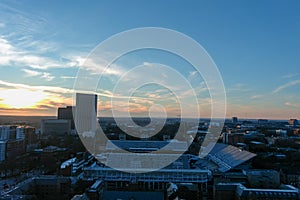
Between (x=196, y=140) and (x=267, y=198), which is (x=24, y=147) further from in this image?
(x=267, y=198)

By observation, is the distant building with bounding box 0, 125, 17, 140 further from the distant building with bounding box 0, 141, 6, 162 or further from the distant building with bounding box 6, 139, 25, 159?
the distant building with bounding box 0, 141, 6, 162

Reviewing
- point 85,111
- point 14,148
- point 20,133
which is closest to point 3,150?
point 14,148

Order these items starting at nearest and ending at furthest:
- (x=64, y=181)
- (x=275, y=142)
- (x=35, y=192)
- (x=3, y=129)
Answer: (x=35, y=192) → (x=64, y=181) → (x=3, y=129) → (x=275, y=142)

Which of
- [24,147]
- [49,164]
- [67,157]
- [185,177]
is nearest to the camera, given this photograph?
[185,177]

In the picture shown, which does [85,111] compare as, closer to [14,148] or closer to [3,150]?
[14,148]

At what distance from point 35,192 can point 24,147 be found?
7.29 metres

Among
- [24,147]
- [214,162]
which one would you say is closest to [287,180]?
[214,162]

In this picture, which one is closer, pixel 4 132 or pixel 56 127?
pixel 4 132

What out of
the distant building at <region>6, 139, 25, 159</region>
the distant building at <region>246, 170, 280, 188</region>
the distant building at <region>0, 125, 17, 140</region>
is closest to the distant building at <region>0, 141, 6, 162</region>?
the distant building at <region>6, 139, 25, 159</region>

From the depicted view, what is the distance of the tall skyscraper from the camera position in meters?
19.0

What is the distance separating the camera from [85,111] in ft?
62.8

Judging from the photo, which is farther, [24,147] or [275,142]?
[275,142]

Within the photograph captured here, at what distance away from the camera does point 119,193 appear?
504cm

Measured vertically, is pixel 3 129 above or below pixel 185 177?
above
